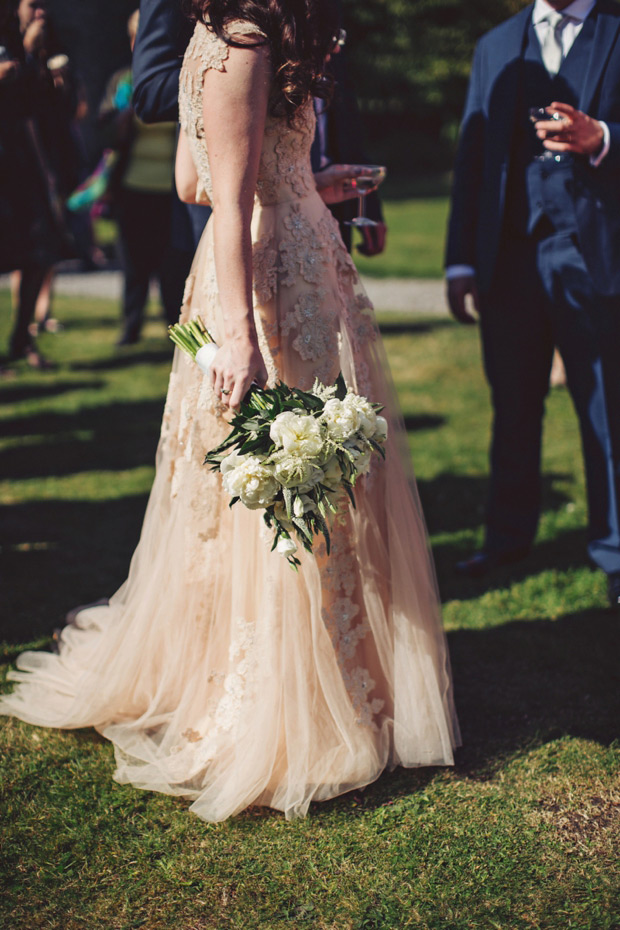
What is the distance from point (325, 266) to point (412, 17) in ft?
125

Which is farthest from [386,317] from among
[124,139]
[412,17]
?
[412,17]

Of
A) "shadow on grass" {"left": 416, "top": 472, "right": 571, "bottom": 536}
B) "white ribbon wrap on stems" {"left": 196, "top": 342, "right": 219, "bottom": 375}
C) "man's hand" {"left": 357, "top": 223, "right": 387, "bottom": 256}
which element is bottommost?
"shadow on grass" {"left": 416, "top": 472, "right": 571, "bottom": 536}

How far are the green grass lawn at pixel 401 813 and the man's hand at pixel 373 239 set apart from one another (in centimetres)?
157

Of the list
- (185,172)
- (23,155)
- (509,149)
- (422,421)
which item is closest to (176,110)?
(185,172)

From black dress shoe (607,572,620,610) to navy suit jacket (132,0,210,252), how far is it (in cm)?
250

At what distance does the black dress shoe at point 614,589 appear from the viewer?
11.8 ft

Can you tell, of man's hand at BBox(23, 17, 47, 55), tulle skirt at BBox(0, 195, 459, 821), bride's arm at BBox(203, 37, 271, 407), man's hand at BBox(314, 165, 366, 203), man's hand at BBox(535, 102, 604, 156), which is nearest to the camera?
bride's arm at BBox(203, 37, 271, 407)

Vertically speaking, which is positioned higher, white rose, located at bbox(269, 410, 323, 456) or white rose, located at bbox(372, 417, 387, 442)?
white rose, located at bbox(269, 410, 323, 456)

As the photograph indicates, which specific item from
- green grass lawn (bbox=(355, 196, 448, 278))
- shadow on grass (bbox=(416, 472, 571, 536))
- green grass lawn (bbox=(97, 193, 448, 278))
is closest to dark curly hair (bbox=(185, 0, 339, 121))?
shadow on grass (bbox=(416, 472, 571, 536))

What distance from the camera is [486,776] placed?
8.68ft

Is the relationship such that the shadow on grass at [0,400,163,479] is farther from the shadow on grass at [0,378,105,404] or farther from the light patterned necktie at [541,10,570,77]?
the light patterned necktie at [541,10,570,77]

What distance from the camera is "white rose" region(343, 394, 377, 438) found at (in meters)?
2.13

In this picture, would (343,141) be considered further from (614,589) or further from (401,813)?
(401,813)

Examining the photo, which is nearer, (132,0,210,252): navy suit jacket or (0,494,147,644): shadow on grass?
(132,0,210,252): navy suit jacket
